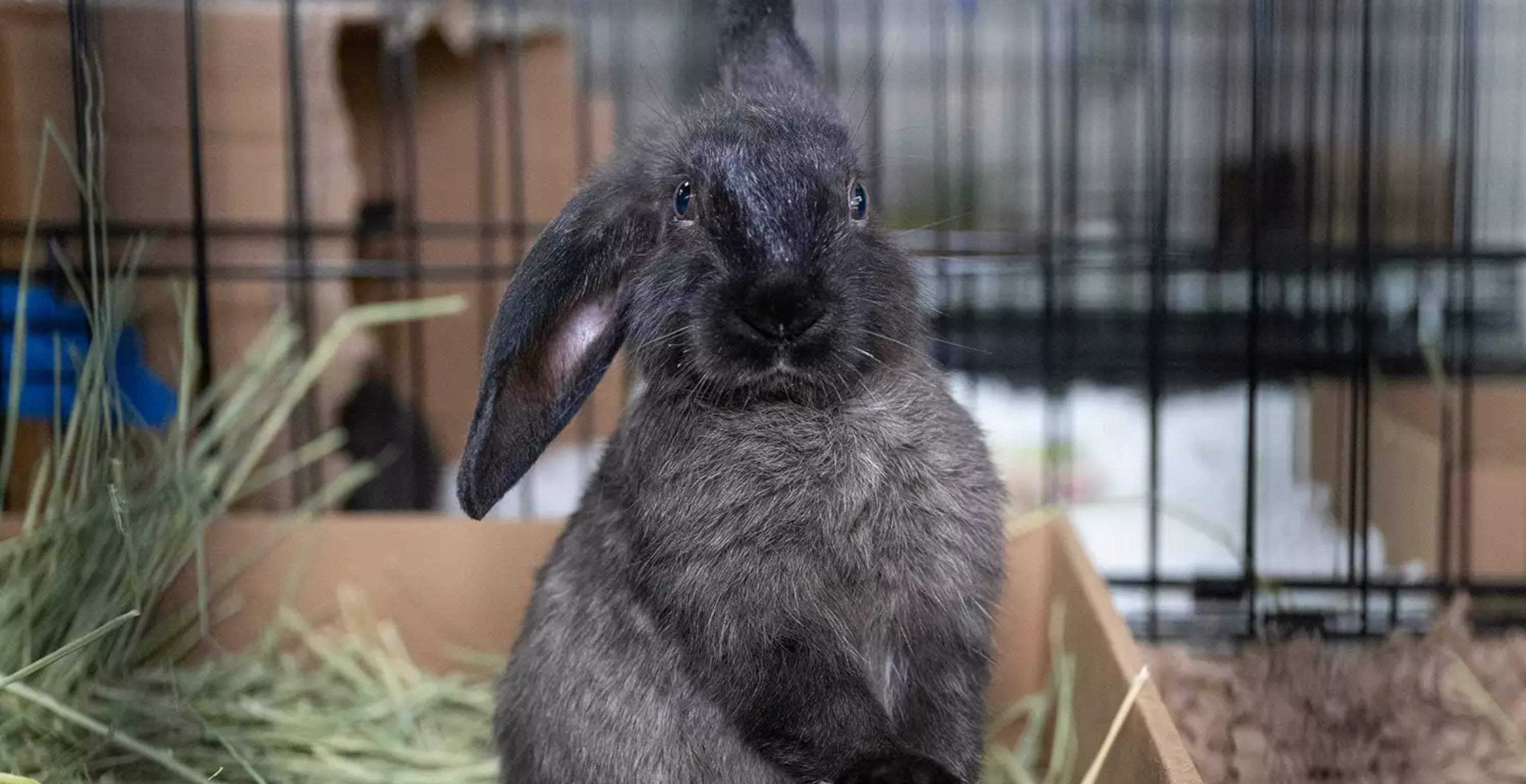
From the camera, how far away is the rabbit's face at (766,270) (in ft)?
3.08

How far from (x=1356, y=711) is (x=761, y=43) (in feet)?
3.29

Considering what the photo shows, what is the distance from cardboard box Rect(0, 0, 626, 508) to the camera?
4.97ft

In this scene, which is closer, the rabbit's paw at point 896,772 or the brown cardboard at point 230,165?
the rabbit's paw at point 896,772

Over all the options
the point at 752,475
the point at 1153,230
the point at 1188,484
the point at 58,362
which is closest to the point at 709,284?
the point at 752,475

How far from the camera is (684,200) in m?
1.05

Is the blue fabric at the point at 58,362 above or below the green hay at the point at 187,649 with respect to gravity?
above

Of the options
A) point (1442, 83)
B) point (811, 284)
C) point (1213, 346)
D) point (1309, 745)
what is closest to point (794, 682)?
point (811, 284)

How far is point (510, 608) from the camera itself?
175cm

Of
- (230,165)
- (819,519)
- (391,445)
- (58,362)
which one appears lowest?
(391,445)

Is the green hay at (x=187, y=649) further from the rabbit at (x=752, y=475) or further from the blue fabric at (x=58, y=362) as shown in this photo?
the rabbit at (x=752, y=475)

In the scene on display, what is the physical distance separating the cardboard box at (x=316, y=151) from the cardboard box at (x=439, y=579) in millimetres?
317

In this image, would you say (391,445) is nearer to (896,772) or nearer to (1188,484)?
(1188,484)

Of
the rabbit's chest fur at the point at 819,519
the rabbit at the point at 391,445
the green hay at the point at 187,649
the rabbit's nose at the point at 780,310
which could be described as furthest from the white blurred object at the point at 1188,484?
the rabbit at the point at 391,445

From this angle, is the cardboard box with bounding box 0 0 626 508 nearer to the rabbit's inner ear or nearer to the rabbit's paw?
the rabbit's inner ear
